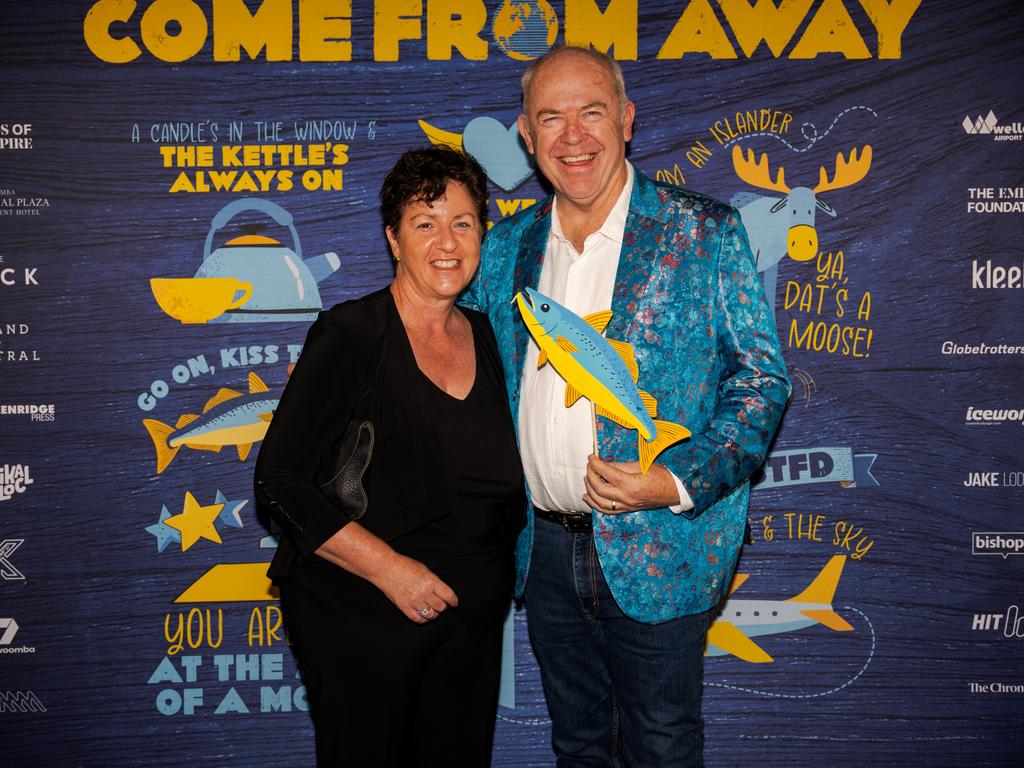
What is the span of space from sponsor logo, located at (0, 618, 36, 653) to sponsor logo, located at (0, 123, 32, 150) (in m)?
1.52

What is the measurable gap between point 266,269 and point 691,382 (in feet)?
4.90

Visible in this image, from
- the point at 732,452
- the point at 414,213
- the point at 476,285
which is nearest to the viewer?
the point at 732,452

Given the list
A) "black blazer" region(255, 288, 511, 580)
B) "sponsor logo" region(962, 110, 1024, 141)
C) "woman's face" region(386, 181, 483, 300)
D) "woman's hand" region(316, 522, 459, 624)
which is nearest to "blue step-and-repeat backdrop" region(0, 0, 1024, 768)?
"sponsor logo" region(962, 110, 1024, 141)

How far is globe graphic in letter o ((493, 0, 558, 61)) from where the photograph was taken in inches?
102

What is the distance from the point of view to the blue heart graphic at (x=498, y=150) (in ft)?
8.62

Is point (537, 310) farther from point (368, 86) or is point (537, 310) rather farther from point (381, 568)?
point (368, 86)

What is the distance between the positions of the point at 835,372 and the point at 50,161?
103 inches

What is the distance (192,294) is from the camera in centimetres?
263

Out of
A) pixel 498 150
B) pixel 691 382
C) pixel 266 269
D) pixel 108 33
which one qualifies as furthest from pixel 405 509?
pixel 108 33

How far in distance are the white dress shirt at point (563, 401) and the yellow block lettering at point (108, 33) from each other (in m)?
1.63

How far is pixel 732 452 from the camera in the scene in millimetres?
1726

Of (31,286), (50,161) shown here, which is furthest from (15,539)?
(50,161)

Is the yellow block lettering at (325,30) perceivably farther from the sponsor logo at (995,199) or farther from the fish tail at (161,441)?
the sponsor logo at (995,199)

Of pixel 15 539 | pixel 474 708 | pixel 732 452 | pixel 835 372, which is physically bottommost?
pixel 474 708
